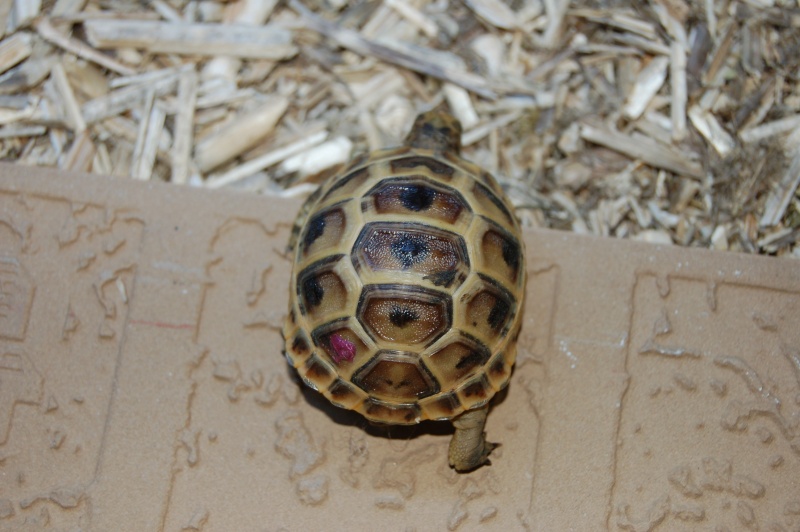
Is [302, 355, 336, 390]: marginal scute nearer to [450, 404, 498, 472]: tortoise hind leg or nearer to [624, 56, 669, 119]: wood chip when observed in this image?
[450, 404, 498, 472]: tortoise hind leg

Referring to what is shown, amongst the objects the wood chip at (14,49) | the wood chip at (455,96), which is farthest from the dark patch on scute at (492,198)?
the wood chip at (14,49)

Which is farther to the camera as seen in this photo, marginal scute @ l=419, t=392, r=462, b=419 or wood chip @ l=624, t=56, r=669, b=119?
wood chip @ l=624, t=56, r=669, b=119

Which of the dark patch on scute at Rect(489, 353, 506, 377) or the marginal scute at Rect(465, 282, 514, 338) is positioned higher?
the marginal scute at Rect(465, 282, 514, 338)

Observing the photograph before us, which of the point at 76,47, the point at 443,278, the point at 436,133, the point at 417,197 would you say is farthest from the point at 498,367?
the point at 76,47

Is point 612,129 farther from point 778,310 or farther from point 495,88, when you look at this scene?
point 778,310

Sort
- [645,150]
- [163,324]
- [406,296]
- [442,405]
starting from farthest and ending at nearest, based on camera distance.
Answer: [645,150], [163,324], [442,405], [406,296]

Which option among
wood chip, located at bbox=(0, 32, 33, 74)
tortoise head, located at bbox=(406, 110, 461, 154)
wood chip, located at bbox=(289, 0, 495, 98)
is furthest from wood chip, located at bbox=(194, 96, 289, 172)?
wood chip, located at bbox=(0, 32, 33, 74)

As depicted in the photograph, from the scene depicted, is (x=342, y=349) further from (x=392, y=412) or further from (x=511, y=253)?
(x=511, y=253)

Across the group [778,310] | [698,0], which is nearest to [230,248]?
[778,310]
